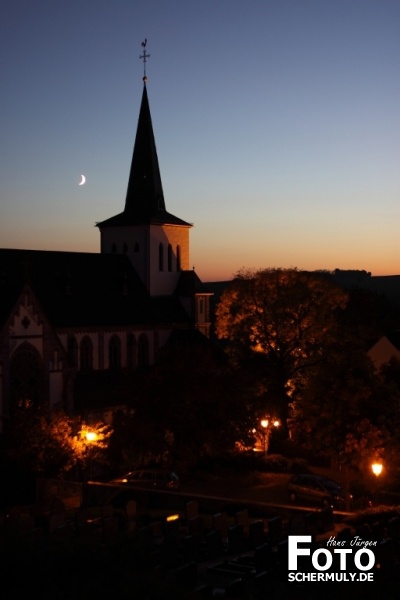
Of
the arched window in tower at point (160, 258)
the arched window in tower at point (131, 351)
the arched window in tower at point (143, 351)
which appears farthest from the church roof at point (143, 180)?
the arched window in tower at point (131, 351)

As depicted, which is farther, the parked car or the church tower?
the church tower

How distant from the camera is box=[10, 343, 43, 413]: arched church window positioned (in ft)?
170

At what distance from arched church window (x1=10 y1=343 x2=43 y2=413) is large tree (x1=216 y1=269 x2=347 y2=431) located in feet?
41.3

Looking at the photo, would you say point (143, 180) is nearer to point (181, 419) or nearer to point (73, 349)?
point (73, 349)

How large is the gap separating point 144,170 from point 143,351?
1446cm

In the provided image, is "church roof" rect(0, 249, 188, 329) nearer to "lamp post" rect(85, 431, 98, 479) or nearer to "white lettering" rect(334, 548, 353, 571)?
"lamp post" rect(85, 431, 98, 479)

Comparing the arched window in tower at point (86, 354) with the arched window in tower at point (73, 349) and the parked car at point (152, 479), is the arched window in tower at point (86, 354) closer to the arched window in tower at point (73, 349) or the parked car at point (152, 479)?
the arched window in tower at point (73, 349)

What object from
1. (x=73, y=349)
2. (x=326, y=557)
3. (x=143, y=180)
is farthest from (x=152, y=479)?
(x=143, y=180)

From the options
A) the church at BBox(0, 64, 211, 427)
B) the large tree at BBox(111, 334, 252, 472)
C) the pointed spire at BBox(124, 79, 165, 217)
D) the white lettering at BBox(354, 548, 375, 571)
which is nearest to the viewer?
the white lettering at BBox(354, 548, 375, 571)

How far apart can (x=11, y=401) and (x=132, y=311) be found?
55.9 ft

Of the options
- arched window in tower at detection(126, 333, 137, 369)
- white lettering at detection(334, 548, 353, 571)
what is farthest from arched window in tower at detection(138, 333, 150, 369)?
white lettering at detection(334, 548, 353, 571)

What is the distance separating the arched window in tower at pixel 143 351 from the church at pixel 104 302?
70mm

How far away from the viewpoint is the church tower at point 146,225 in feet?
233

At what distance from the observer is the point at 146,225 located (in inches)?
2795
